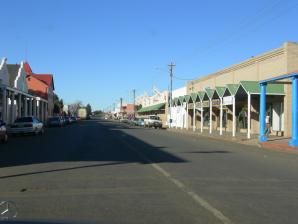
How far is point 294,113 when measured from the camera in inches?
1137

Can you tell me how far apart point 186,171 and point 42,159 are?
599 cm

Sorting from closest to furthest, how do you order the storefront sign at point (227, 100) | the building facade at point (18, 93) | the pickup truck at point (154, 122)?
the storefront sign at point (227, 100)
the building facade at point (18, 93)
the pickup truck at point (154, 122)

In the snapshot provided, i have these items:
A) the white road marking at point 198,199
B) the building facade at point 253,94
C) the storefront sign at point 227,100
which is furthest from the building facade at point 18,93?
the white road marking at point 198,199

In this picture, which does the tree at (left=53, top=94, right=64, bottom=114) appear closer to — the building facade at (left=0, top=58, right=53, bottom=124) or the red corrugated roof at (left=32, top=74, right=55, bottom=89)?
the red corrugated roof at (left=32, top=74, right=55, bottom=89)

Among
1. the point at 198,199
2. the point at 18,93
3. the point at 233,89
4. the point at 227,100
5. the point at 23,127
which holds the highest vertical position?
the point at 18,93

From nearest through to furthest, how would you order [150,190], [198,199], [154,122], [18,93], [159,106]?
[198,199], [150,190], [18,93], [154,122], [159,106]

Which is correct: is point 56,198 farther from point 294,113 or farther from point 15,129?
point 15,129

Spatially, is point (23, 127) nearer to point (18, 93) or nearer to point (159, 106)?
point (18, 93)

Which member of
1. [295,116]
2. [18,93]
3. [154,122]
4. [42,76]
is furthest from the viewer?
[42,76]

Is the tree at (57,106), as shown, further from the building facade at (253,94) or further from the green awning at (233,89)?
the green awning at (233,89)

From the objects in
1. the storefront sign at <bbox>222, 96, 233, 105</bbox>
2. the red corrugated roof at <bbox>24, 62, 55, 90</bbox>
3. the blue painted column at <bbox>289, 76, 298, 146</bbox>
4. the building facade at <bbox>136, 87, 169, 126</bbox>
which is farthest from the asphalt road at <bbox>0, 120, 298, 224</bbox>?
the red corrugated roof at <bbox>24, 62, 55, 90</bbox>

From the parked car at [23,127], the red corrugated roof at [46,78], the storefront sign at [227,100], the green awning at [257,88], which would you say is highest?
the red corrugated roof at [46,78]

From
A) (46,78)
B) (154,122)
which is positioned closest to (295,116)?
(154,122)

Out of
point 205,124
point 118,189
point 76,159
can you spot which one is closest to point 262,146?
point 76,159
